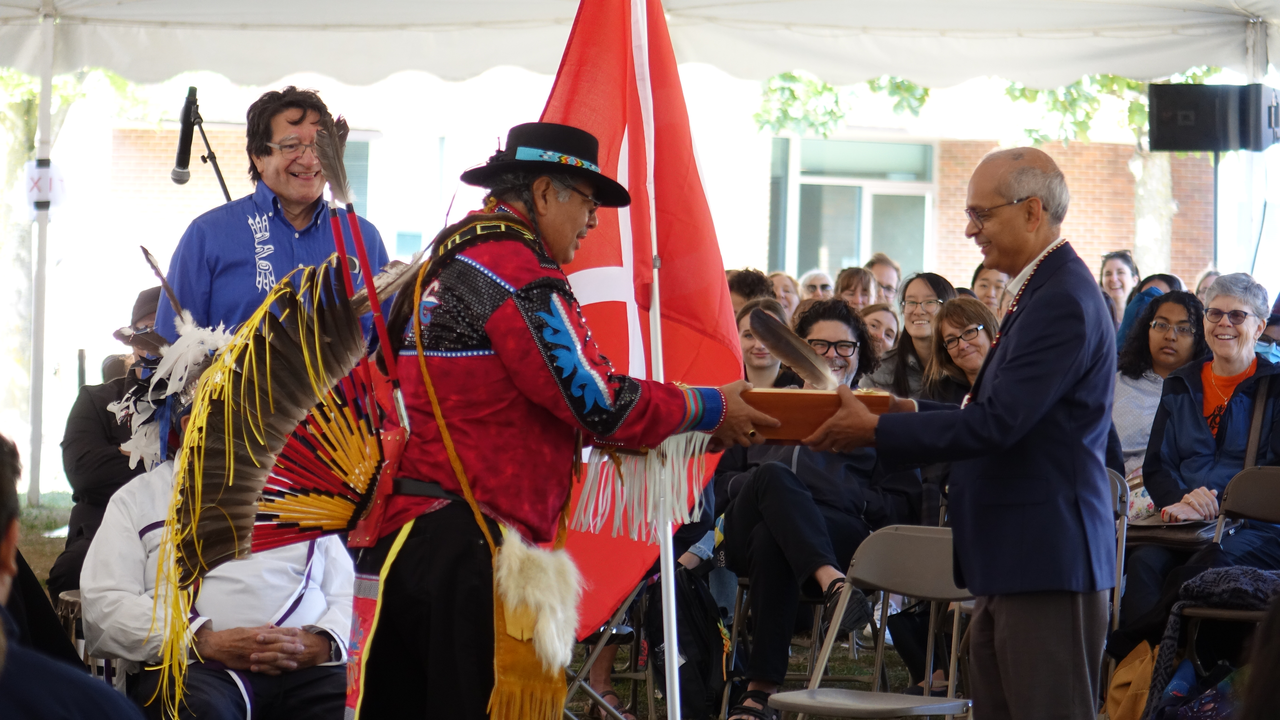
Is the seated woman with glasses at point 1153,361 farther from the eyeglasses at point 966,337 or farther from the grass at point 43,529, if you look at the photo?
the grass at point 43,529

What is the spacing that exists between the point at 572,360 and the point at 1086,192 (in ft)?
47.5

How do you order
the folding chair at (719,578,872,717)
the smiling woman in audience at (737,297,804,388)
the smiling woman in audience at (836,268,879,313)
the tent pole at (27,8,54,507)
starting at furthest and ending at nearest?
the tent pole at (27,8,54,507) → the smiling woman in audience at (836,268,879,313) → the smiling woman in audience at (737,297,804,388) → the folding chair at (719,578,872,717)

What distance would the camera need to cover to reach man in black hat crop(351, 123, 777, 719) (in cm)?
247

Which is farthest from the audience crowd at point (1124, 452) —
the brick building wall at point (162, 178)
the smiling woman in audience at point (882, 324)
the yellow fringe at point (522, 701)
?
the brick building wall at point (162, 178)

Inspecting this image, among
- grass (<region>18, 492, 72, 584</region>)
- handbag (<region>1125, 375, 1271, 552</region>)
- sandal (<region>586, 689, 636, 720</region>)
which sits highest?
handbag (<region>1125, 375, 1271, 552</region>)

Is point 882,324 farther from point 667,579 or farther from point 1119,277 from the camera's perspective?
point 667,579

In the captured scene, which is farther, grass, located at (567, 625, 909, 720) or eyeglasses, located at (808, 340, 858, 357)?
eyeglasses, located at (808, 340, 858, 357)

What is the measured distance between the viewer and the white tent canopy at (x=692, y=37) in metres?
7.19

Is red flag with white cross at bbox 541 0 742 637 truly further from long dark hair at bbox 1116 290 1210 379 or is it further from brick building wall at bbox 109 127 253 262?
brick building wall at bbox 109 127 253 262

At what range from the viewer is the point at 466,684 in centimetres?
246

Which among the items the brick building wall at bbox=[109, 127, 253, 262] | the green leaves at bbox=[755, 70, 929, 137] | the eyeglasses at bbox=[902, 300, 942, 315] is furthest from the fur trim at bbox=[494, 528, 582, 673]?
the brick building wall at bbox=[109, 127, 253, 262]

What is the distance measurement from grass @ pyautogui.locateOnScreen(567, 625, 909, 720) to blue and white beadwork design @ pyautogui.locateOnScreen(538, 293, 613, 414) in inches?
110

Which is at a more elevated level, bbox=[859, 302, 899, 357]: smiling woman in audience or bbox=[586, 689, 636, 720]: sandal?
bbox=[859, 302, 899, 357]: smiling woman in audience

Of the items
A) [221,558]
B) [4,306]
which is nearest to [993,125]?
[4,306]
